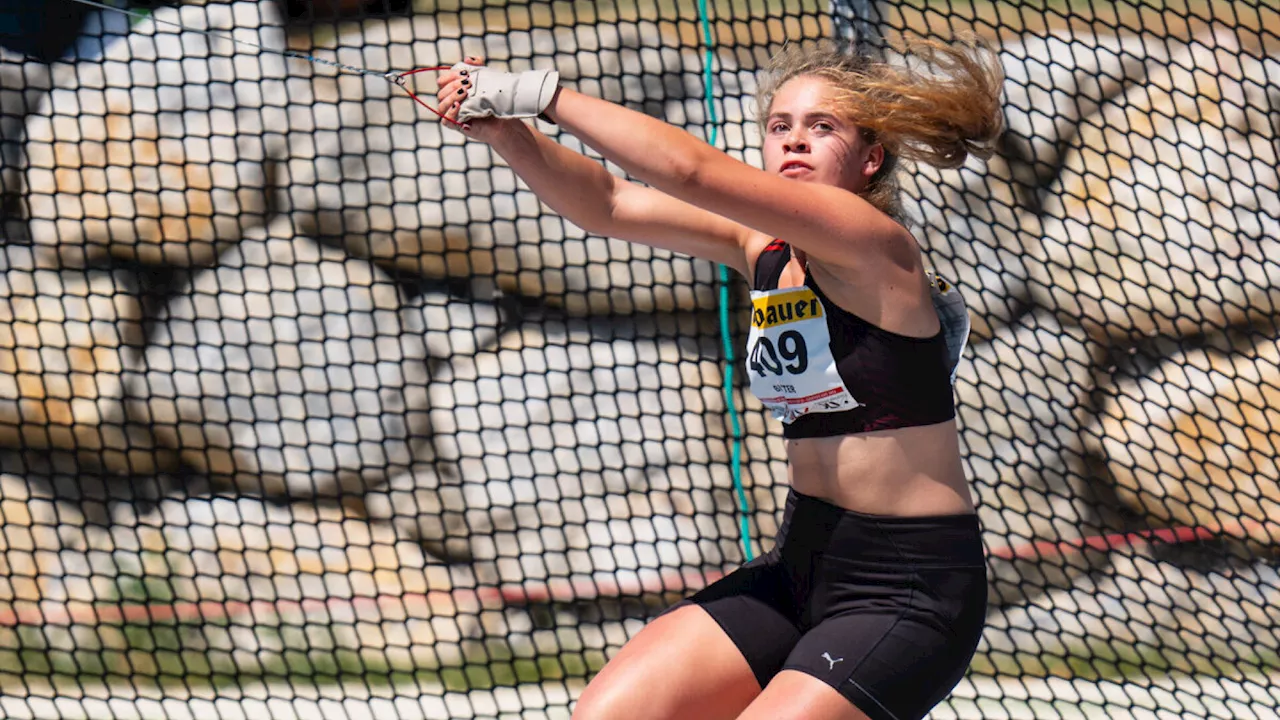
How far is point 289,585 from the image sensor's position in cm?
365

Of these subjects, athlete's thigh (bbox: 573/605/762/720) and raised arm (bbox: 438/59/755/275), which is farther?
raised arm (bbox: 438/59/755/275)

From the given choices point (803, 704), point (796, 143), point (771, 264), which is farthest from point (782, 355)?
point (803, 704)

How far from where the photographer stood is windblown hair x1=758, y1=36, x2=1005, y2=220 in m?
1.75

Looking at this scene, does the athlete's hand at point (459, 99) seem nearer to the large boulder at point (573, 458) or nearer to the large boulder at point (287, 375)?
the large boulder at point (573, 458)

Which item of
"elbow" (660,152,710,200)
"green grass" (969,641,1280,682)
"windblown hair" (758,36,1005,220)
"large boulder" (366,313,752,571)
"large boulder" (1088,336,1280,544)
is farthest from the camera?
"large boulder" (366,313,752,571)

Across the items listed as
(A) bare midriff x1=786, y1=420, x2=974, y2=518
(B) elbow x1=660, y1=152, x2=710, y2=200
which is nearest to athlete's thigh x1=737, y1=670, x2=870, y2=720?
(A) bare midriff x1=786, y1=420, x2=974, y2=518

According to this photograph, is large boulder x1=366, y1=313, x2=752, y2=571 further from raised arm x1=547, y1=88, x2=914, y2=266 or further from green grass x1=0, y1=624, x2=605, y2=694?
raised arm x1=547, y1=88, x2=914, y2=266

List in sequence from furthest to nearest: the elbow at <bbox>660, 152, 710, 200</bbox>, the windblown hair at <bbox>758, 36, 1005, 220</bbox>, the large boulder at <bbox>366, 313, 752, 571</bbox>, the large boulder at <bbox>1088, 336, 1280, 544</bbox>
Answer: the large boulder at <bbox>366, 313, 752, 571</bbox> < the large boulder at <bbox>1088, 336, 1280, 544</bbox> < the windblown hair at <bbox>758, 36, 1005, 220</bbox> < the elbow at <bbox>660, 152, 710, 200</bbox>

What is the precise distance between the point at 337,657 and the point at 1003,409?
2004 millimetres

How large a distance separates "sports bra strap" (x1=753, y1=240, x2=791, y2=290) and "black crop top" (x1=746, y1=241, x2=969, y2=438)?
4cm

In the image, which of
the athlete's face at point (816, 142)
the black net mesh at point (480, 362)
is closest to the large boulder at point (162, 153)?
the black net mesh at point (480, 362)

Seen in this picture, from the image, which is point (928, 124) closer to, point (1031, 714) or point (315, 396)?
point (1031, 714)

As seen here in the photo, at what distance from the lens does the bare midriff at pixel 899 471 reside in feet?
5.64

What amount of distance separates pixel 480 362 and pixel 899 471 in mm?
2128
